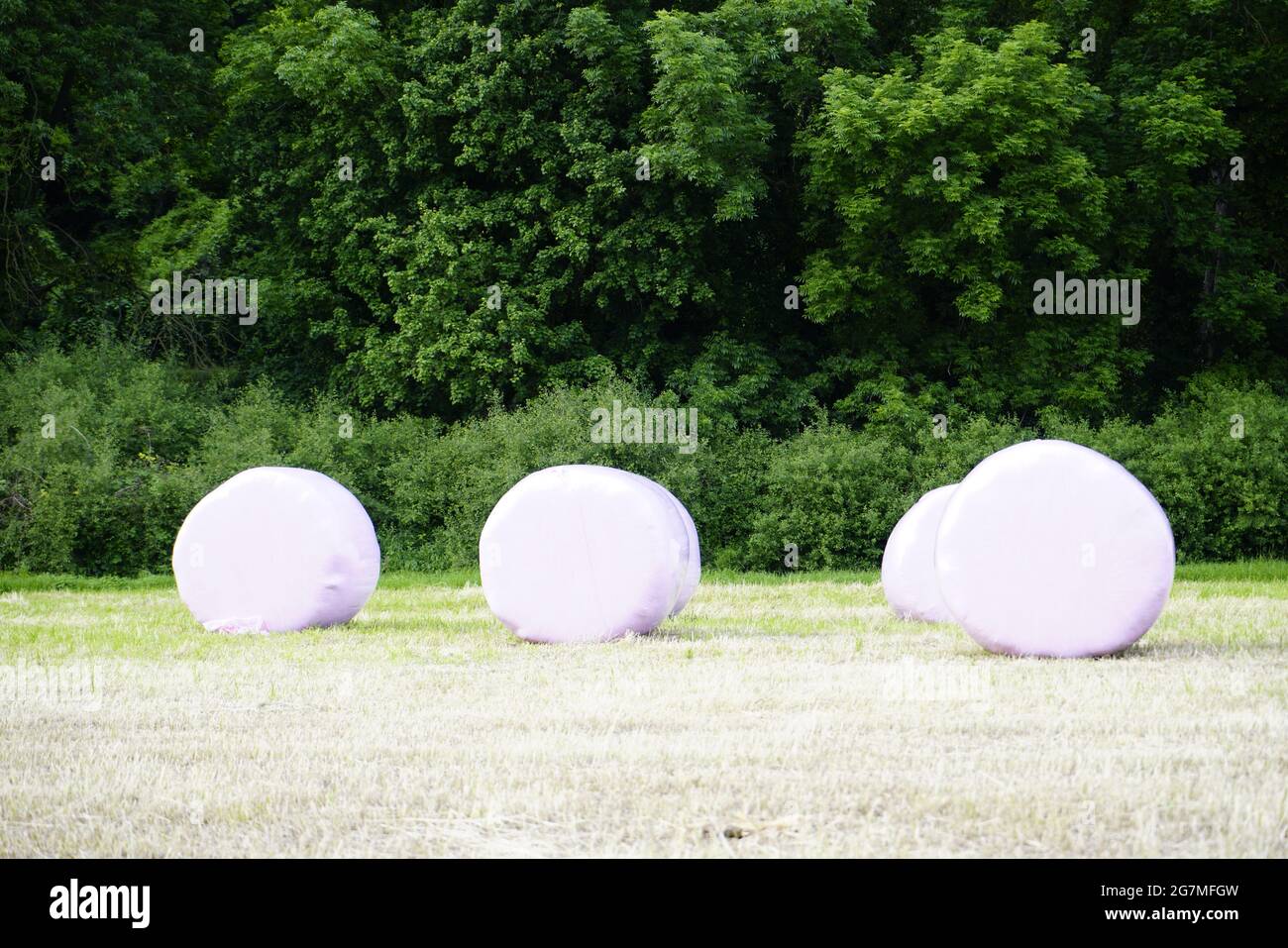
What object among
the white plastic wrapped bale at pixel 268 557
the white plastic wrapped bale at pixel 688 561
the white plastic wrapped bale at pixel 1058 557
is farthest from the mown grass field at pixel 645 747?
the white plastic wrapped bale at pixel 688 561

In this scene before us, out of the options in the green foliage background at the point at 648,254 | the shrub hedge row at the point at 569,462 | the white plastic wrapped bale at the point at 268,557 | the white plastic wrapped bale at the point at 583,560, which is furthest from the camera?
the green foliage background at the point at 648,254

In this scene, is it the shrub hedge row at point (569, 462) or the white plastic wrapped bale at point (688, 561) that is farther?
the shrub hedge row at point (569, 462)

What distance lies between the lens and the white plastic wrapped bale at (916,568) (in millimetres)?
13703

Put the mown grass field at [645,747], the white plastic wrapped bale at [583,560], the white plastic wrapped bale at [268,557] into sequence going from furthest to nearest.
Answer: the white plastic wrapped bale at [268,557] → the white plastic wrapped bale at [583,560] → the mown grass field at [645,747]

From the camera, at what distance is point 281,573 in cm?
1316

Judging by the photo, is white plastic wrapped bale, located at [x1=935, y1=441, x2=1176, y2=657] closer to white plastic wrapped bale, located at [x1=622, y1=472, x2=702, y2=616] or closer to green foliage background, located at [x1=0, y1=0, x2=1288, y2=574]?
white plastic wrapped bale, located at [x1=622, y1=472, x2=702, y2=616]

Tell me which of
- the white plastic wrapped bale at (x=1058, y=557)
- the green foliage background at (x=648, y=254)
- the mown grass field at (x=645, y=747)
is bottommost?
the mown grass field at (x=645, y=747)

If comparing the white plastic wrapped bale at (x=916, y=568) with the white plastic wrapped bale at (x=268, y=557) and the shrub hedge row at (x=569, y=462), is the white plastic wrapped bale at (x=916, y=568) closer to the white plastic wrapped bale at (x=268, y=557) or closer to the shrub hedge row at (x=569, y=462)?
the white plastic wrapped bale at (x=268, y=557)

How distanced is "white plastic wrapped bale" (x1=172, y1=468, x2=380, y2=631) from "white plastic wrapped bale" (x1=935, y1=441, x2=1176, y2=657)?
582cm

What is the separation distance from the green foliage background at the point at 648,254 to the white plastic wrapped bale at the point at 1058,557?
11449 millimetres

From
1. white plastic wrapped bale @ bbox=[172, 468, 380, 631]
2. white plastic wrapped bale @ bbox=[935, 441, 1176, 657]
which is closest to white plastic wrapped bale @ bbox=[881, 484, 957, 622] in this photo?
white plastic wrapped bale @ bbox=[935, 441, 1176, 657]

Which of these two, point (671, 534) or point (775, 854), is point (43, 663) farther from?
point (775, 854)

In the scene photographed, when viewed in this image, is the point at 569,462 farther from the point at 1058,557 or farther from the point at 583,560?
the point at 1058,557

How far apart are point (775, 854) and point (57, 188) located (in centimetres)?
3064
